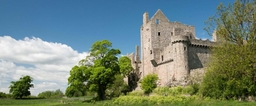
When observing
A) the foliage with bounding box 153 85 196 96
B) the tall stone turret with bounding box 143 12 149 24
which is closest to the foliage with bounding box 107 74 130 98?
the foliage with bounding box 153 85 196 96

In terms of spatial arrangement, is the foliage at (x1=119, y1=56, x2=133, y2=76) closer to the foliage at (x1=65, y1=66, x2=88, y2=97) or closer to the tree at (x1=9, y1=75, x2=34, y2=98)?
the foliage at (x1=65, y1=66, x2=88, y2=97)

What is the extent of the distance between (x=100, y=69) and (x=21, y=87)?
45.3 metres

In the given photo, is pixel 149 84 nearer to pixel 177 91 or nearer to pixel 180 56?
pixel 180 56

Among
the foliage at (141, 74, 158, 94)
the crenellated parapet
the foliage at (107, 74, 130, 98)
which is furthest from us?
the foliage at (107, 74, 130, 98)

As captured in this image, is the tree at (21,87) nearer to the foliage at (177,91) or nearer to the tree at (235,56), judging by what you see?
the foliage at (177,91)

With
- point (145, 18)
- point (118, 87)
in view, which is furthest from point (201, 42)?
point (118, 87)

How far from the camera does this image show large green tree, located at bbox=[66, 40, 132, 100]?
127 feet

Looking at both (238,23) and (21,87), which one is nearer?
(238,23)

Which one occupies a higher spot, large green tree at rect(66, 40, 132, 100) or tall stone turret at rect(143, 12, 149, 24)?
tall stone turret at rect(143, 12, 149, 24)

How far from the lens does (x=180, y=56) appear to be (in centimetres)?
3534

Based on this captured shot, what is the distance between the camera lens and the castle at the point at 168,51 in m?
35.5

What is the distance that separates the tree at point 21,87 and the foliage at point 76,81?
40.7m

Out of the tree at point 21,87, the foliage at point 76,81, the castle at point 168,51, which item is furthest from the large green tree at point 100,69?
the tree at point 21,87

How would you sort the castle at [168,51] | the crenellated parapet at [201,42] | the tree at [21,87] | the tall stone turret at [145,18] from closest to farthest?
the castle at [168,51] < the crenellated parapet at [201,42] < the tall stone turret at [145,18] < the tree at [21,87]
